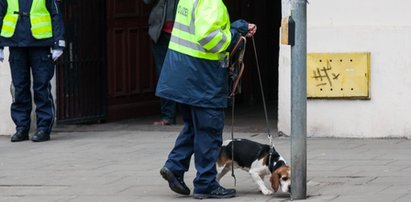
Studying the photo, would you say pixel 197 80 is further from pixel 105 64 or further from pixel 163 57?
pixel 105 64

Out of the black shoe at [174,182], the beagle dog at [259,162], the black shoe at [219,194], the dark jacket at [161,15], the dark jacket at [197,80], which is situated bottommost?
the black shoe at [219,194]

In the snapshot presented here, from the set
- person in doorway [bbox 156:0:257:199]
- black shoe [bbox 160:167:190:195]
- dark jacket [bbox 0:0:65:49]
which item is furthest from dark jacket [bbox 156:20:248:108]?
dark jacket [bbox 0:0:65:49]

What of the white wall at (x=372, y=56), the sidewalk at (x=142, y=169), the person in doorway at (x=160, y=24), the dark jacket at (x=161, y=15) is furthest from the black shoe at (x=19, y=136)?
the white wall at (x=372, y=56)

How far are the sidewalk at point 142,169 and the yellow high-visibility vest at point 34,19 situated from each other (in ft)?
3.80

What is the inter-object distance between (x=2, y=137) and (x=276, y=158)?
15.8 feet

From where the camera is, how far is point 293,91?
8.29 meters

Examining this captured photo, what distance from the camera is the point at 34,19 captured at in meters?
11.6

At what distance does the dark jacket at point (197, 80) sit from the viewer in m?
8.34

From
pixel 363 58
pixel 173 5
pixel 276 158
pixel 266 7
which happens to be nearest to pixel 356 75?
pixel 363 58

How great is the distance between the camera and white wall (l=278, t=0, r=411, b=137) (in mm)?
11172

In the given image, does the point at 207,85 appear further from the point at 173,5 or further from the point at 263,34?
the point at 263,34

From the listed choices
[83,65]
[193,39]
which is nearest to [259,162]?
[193,39]

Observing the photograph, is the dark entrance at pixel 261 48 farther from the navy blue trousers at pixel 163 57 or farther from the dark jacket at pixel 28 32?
the dark jacket at pixel 28 32

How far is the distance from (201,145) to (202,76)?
1.71ft
